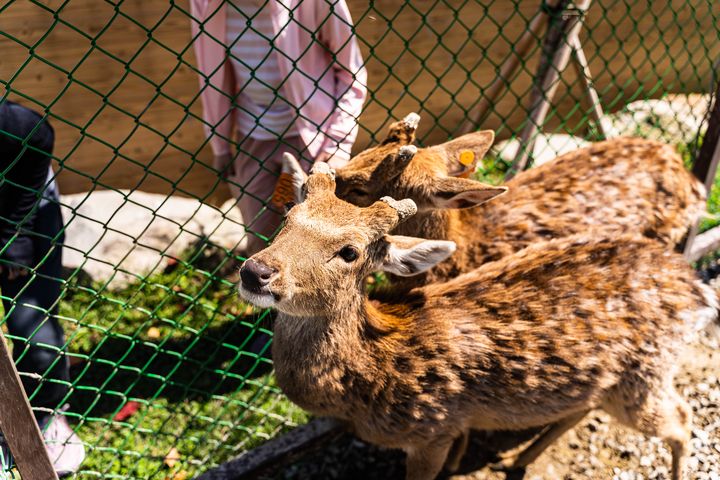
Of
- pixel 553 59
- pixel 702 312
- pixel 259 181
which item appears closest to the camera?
pixel 702 312

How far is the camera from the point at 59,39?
16.8 feet

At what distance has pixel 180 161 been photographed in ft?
19.9

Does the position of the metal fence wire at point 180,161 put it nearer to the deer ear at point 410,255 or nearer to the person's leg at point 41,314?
the person's leg at point 41,314

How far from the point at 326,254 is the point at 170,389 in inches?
82.3

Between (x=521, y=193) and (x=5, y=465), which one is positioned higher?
(x=521, y=193)

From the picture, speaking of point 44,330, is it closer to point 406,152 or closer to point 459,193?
point 406,152

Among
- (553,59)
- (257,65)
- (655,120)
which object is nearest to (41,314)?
(257,65)

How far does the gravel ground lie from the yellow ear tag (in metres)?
1.59

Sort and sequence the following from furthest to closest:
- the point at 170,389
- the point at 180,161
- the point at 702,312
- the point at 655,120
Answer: the point at 655,120, the point at 180,161, the point at 170,389, the point at 702,312

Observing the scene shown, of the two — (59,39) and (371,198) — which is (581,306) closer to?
(371,198)

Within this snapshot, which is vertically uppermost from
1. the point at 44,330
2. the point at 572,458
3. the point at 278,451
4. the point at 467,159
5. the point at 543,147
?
the point at 543,147

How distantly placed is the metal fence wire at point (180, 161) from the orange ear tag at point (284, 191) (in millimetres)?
362

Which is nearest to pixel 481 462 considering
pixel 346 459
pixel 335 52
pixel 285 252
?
pixel 346 459

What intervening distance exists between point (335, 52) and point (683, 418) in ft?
8.46
